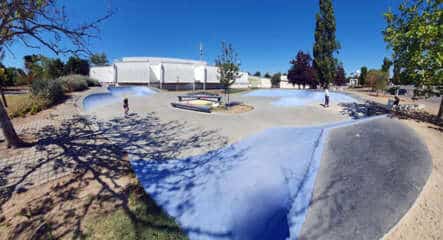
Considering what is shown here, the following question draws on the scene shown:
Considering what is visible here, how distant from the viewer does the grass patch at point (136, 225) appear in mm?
2936

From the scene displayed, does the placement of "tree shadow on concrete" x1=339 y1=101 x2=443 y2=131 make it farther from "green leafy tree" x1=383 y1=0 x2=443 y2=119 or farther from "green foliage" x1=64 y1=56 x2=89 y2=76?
"green foliage" x1=64 y1=56 x2=89 y2=76

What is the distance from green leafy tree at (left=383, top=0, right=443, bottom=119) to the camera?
7.07 metres

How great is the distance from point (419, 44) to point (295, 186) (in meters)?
9.00

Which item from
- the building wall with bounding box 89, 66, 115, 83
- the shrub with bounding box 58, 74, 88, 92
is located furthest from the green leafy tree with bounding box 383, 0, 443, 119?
the building wall with bounding box 89, 66, 115, 83

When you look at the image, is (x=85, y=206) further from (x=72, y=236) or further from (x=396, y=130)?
(x=396, y=130)

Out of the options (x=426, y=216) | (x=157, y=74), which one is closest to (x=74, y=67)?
(x=157, y=74)

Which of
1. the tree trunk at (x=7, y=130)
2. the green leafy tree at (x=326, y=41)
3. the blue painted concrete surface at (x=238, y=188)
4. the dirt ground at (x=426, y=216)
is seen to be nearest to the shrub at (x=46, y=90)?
the tree trunk at (x=7, y=130)

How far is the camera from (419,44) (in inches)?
300

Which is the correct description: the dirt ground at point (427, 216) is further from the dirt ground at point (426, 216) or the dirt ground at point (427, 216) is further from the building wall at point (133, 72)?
the building wall at point (133, 72)

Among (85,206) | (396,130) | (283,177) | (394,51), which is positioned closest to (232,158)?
(283,177)

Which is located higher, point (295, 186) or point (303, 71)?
point (303, 71)

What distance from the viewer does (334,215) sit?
3152 millimetres

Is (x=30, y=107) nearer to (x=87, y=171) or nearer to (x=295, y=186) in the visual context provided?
(x=87, y=171)

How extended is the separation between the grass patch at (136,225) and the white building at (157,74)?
116ft
